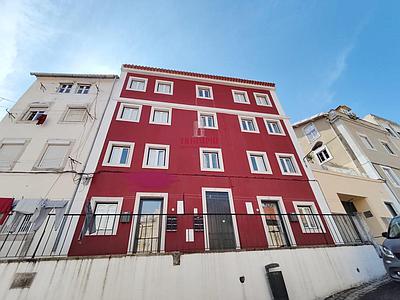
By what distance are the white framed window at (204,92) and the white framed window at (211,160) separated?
583cm

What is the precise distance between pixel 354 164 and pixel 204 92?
14.4 meters

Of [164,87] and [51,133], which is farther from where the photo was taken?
[164,87]

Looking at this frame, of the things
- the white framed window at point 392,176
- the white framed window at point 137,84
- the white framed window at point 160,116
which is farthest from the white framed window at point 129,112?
the white framed window at point 392,176

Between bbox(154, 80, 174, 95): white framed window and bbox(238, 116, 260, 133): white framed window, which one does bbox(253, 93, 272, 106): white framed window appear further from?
bbox(154, 80, 174, 95): white framed window

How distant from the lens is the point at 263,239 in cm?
988

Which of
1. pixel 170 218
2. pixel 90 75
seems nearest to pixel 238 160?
pixel 170 218

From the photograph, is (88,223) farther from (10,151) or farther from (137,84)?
(137,84)

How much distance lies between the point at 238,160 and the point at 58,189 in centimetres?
1013

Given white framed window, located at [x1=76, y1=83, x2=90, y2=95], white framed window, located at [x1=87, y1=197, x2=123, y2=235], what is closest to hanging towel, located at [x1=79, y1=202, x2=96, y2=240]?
white framed window, located at [x1=87, y1=197, x2=123, y2=235]

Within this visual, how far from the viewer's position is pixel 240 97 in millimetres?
17797

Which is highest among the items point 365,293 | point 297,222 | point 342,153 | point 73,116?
point 73,116

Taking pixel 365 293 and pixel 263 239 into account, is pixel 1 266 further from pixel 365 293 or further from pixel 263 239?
pixel 365 293

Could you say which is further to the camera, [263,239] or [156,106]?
[156,106]

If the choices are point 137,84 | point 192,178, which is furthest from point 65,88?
point 192,178
